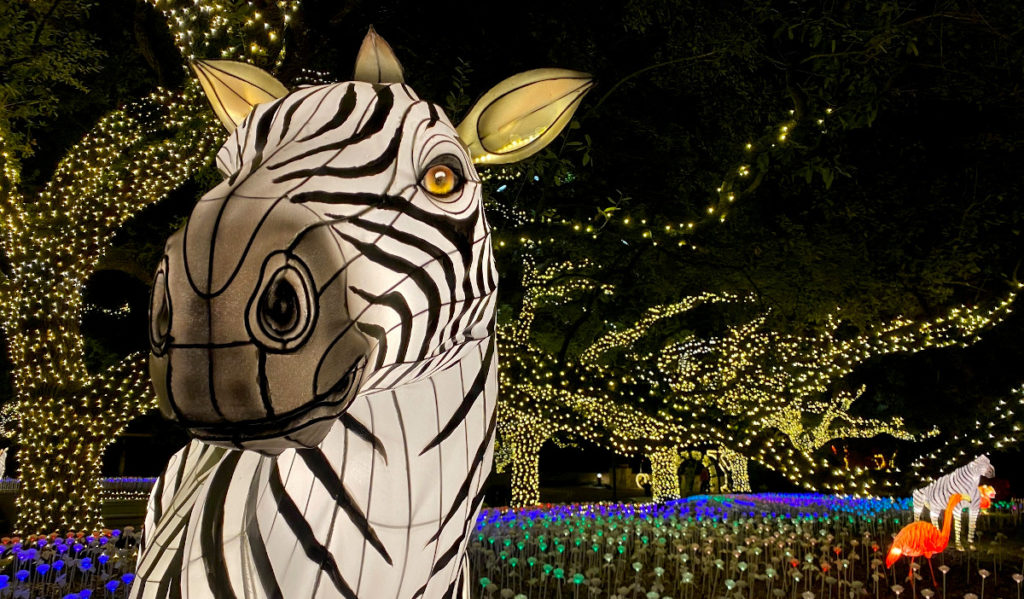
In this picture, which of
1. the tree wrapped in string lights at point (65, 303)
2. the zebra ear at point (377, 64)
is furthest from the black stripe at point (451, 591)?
the tree wrapped in string lights at point (65, 303)

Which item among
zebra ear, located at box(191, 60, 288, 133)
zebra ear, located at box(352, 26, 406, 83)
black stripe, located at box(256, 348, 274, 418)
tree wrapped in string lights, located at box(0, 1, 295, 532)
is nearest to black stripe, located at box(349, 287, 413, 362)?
black stripe, located at box(256, 348, 274, 418)

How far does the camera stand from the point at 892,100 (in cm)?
908

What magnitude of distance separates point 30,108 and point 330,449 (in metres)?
9.54

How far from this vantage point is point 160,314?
0.85 meters

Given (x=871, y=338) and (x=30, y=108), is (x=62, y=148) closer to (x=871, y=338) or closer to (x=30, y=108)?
(x=30, y=108)

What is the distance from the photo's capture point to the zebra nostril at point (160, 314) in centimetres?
83

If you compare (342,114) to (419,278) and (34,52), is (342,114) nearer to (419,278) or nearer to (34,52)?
(419,278)

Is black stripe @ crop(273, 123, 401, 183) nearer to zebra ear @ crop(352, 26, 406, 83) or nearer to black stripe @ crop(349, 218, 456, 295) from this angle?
black stripe @ crop(349, 218, 456, 295)

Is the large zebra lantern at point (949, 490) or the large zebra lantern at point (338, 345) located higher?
the large zebra lantern at point (338, 345)

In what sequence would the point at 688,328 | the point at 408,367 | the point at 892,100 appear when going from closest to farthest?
1. the point at 408,367
2. the point at 892,100
3. the point at 688,328

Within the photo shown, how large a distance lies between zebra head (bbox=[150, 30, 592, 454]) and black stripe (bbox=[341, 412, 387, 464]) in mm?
113

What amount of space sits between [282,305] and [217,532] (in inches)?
20.3

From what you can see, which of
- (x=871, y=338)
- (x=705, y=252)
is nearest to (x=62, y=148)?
(x=705, y=252)

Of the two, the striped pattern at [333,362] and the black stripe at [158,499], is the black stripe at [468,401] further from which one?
the black stripe at [158,499]
